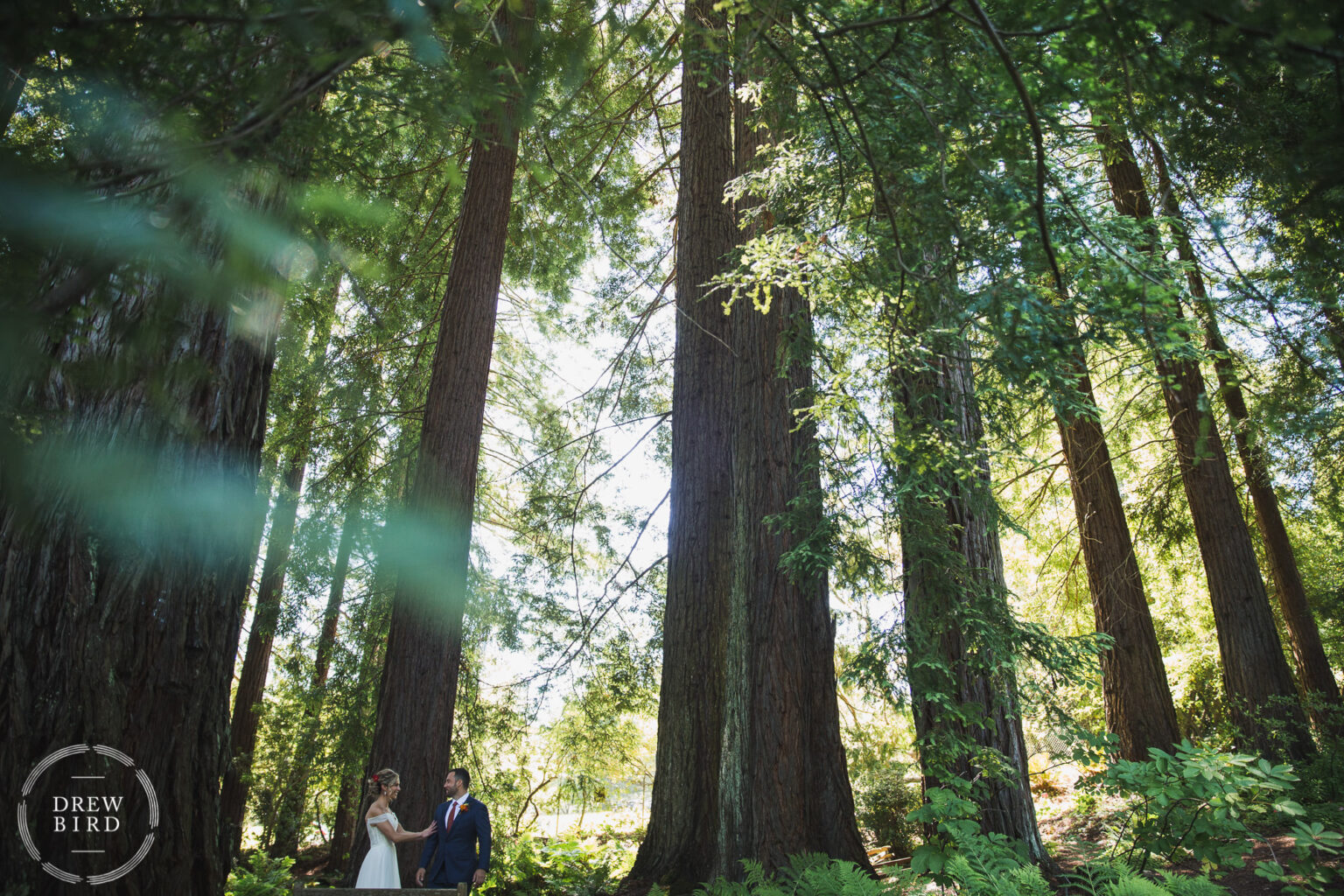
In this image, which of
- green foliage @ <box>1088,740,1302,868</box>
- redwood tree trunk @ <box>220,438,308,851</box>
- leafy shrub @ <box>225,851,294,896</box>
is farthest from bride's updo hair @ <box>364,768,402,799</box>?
green foliage @ <box>1088,740,1302,868</box>

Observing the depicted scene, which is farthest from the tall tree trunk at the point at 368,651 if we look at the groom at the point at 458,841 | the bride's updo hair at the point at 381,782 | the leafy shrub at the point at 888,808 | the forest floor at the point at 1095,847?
the forest floor at the point at 1095,847

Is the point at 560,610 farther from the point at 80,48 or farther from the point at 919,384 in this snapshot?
the point at 80,48

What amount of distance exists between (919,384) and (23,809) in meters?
4.80

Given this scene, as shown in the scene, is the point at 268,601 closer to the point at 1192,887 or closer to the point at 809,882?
the point at 809,882

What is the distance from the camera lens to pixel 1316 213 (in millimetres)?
1626

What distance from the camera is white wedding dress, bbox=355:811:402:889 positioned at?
5160 millimetres

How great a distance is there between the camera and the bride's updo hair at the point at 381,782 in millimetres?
5531

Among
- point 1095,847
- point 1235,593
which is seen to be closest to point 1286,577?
point 1235,593

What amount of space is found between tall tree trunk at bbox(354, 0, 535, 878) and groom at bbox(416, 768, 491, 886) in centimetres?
57

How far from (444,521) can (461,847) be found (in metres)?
2.62

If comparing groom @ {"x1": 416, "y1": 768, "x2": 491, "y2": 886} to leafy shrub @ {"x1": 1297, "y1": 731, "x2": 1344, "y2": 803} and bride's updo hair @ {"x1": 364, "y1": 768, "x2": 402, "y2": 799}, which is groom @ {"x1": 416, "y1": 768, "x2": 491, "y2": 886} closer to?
bride's updo hair @ {"x1": 364, "y1": 768, "x2": 402, "y2": 799}

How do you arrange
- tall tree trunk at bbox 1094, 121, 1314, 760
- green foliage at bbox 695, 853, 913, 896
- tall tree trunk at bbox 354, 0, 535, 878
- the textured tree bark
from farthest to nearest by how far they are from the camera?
tall tree trunk at bbox 1094, 121, 1314, 760 → tall tree trunk at bbox 354, 0, 535, 878 → green foliage at bbox 695, 853, 913, 896 → the textured tree bark

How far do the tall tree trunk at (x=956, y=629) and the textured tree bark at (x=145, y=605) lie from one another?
3236 millimetres

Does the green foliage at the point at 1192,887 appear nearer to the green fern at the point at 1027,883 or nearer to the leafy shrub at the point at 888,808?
the green fern at the point at 1027,883
